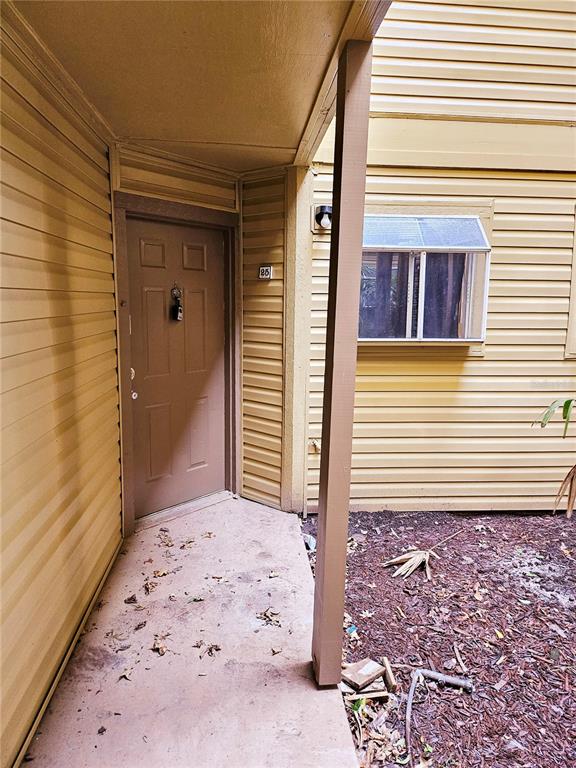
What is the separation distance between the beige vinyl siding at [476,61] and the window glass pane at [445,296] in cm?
108

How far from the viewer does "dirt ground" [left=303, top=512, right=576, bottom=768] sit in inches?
74.8

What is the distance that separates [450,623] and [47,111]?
316 centimetres

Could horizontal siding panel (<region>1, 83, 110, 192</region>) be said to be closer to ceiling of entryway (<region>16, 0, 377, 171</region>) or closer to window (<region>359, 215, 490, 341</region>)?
ceiling of entryway (<region>16, 0, 377, 171</region>)

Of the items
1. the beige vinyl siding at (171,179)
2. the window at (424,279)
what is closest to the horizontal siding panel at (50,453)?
the beige vinyl siding at (171,179)

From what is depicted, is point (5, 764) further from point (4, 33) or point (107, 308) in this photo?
point (4, 33)

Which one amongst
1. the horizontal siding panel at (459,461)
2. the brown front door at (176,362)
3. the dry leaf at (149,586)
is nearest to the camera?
the dry leaf at (149,586)

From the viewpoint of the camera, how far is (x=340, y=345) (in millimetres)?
1891

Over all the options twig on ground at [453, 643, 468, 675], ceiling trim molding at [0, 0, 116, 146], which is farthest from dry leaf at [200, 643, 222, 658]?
ceiling trim molding at [0, 0, 116, 146]

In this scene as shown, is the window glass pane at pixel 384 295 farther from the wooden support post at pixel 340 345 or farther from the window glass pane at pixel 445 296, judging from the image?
the wooden support post at pixel 340 345

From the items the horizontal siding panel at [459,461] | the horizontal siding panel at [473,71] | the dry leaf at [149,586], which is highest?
the horizontal siding panel at [473,71]

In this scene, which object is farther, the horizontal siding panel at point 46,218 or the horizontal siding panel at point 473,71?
the horizontal siding panel at point 473,71

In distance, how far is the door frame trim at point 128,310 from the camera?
122 inches

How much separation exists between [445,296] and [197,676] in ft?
9.88

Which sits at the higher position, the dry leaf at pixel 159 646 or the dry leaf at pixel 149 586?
the dry leaf at pixel 159 646
